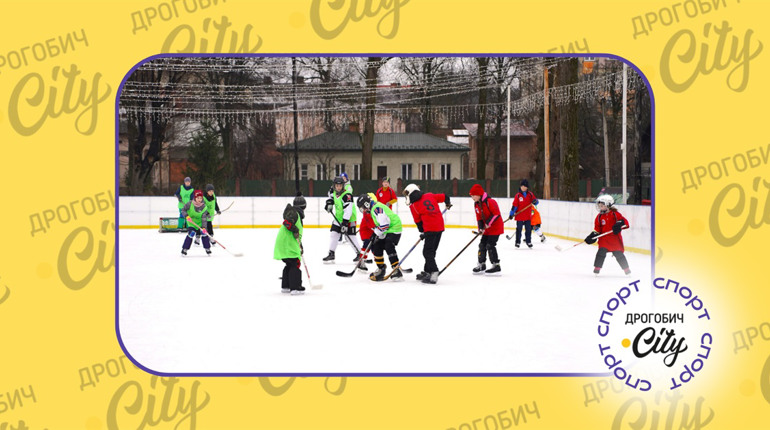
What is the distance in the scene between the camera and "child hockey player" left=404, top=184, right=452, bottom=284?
9227 mm

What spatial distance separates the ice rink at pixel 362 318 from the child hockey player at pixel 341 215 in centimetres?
36

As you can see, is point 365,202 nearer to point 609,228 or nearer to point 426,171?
point 609,228

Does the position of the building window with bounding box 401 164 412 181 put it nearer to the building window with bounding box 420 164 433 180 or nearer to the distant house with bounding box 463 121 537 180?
the building window with bounding box 420 164 433 180

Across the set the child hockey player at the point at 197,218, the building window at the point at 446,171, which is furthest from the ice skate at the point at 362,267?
the building window at the point at 446,171

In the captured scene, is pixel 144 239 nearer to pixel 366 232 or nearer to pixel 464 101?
pixel 366 232

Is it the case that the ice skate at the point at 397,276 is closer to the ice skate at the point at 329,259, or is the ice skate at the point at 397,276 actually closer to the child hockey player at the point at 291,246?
the child hockey player at the point at 291,246

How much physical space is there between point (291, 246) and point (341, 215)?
3954 millimetres

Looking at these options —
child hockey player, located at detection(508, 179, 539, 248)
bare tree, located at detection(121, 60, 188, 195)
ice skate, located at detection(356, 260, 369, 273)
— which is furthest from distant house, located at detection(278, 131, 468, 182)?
ice skate, located at detection(356, 260, 369, 273)

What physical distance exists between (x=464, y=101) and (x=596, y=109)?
7676mm

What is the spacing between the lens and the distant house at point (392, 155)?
123 ft

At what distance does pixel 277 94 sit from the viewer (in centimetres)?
3050

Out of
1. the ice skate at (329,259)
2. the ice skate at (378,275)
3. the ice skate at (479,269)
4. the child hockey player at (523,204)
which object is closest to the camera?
the ice skate at (378,275)

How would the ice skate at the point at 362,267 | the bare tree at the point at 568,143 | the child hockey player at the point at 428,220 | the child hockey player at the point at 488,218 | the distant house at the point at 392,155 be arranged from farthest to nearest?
the distant house at the point at 392,155 → the bare tree at the point at 568,143 → the ice skate at the point at 362,267 → the child hockey player at the point at 488,218 → the child hockey player at the point at 428,220

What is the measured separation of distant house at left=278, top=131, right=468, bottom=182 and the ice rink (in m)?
24.8
